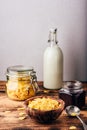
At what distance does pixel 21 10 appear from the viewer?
4.34 feet

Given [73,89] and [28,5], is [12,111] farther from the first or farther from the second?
[28,5]

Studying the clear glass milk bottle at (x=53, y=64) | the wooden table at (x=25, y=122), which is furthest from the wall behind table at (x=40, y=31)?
the wooden table at (x=25, y=122)

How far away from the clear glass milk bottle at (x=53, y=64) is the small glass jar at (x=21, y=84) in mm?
114

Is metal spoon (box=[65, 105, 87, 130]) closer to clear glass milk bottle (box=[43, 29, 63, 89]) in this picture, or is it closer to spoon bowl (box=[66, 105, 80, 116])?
spoon bowl (box=[66, 105, 80, 116])

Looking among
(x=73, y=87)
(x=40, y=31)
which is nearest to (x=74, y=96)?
(x=73, y=87)

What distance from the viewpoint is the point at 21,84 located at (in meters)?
1.08

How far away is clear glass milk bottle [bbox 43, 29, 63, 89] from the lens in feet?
3.89

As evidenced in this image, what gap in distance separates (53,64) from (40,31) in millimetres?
222

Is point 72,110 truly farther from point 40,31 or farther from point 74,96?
point 40,31

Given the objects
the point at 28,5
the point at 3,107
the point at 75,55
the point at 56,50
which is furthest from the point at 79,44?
the point at 3,107

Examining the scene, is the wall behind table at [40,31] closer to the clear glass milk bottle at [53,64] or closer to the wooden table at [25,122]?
the clear glass milk bottle at [53,64]

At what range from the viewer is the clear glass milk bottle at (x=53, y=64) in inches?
46.6

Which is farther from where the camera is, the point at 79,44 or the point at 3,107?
the point at 79,44

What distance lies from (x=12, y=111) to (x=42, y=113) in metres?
0.16
